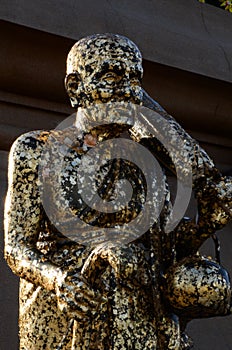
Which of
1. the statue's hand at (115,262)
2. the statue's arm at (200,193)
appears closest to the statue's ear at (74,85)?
the statue's arm at (200,193)

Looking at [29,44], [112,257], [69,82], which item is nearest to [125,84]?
[69,82]

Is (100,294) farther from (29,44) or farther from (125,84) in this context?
(29,44)

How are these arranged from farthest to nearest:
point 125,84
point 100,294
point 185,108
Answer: point 185,108 → point 125,84 → point 100,294

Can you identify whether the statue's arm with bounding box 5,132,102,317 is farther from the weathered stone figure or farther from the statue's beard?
the statue's beard

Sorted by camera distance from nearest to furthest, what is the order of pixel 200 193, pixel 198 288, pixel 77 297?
pixel 77 297
pixel 198 288
pixel 200 193

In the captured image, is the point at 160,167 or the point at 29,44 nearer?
the point at 160,167

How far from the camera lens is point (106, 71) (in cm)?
137

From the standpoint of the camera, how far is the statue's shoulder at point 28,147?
138 centimetres

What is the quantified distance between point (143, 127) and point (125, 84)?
0.61ft

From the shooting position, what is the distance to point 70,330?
51.9 inches

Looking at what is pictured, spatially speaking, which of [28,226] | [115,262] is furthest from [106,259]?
[28,226]

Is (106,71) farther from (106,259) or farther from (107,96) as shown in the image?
(106,259)

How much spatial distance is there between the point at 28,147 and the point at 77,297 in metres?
0.33

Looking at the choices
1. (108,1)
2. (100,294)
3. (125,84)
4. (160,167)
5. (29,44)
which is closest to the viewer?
(100,294)
